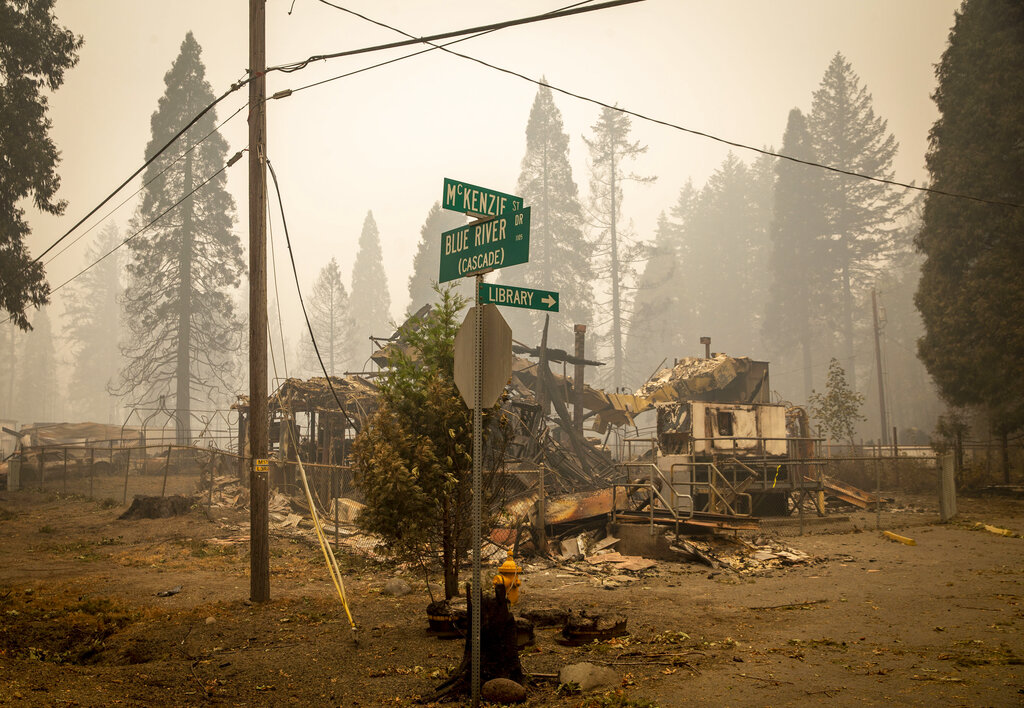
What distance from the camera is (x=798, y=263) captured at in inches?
2167

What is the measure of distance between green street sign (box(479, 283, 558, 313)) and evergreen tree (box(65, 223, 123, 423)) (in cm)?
9464

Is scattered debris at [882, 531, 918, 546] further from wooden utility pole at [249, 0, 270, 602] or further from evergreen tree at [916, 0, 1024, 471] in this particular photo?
wooden utility pole at [249, 0, 270, 602]

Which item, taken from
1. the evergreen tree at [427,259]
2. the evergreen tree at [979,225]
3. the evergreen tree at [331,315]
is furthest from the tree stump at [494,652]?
the evergreen tree at [331,315]

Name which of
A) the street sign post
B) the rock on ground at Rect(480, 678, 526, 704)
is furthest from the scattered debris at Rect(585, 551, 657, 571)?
the street sign post

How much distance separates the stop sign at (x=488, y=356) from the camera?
559cm

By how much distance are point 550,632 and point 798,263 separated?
52.7 meters

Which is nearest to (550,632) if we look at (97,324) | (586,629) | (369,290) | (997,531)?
(586,629)

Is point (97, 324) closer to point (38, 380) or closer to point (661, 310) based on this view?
point (38, 380)

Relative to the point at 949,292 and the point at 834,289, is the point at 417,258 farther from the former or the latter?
the point at 949,292

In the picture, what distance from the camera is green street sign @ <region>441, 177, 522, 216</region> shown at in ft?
19.8

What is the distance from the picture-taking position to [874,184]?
5412 cm

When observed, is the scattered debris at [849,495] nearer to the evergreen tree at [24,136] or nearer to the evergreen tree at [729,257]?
the evergreen tree at [24,136]

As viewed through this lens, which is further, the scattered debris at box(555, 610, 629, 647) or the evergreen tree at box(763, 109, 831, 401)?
the evergreen tree at box(763, 109, 831, 401)

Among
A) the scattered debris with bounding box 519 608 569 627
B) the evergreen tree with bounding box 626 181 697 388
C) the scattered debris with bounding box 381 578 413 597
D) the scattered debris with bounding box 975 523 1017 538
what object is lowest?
the scattered debris with bounding box 975 523 1017 538
